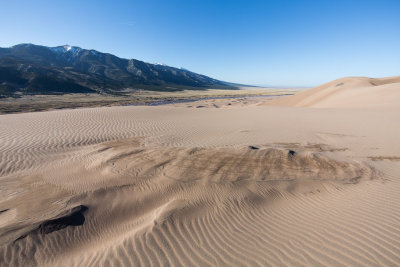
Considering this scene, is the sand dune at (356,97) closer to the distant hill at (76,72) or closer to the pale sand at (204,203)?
the pale sand at (204,203)

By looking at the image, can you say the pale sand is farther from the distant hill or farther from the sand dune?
the distant hill

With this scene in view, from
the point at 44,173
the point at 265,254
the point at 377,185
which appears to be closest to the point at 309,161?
the point at 377,185

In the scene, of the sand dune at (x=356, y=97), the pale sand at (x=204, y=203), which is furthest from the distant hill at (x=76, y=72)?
the pale sand at (x=204, y=203)

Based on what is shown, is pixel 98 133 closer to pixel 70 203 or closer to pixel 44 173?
pixel 44 173

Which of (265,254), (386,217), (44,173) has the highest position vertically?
(386,217)

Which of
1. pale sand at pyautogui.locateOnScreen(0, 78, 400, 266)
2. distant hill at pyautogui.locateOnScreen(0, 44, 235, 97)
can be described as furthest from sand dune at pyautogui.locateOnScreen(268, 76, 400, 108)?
distant hill at pyautogui.locateOnScreen(0, 44, 235, 97)

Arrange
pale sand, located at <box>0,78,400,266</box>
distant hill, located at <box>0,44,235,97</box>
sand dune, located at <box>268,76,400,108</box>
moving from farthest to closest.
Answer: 1. distant hill, located at <box>0,44,235,97</box>
2. sand dune, located at <box>268,76,400,108</box>
3. pale sand, located at <box>0,78,400,266</box>

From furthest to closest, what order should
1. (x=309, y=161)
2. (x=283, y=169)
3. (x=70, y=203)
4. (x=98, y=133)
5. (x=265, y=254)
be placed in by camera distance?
(x=98, y=133) → (x=309, y=161) → (x=283, y=169) → (x=70, y=203) → (x=265, y=254)
